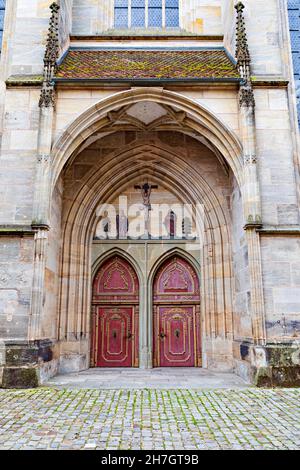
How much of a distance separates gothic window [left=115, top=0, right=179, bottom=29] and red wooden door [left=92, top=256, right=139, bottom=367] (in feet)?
21.3

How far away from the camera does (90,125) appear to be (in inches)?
295

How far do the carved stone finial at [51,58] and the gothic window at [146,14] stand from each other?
3.04 metres

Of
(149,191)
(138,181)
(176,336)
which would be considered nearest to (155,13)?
(138,181)

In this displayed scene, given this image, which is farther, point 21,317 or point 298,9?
point 298,9

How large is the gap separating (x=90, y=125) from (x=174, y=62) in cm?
258

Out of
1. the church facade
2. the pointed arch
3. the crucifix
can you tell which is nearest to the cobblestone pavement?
the church facade

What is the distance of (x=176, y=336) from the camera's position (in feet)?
28.6

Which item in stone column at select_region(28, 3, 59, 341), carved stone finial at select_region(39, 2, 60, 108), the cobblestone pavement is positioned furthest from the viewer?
carved stone finial at select_region(39, 2, 60, 108)

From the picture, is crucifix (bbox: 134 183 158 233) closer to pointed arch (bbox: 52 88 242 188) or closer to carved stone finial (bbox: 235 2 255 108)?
pointed arch (bbox: 52 88 242 188)

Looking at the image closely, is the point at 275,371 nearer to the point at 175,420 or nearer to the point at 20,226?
the point at 175,420

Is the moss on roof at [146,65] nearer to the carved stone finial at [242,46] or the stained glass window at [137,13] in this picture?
the carved stone finial at [242,46]

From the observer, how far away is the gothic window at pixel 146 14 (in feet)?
34.7

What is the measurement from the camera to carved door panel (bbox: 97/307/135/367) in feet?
28.2

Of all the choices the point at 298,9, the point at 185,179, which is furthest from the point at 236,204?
the point at 298,9
